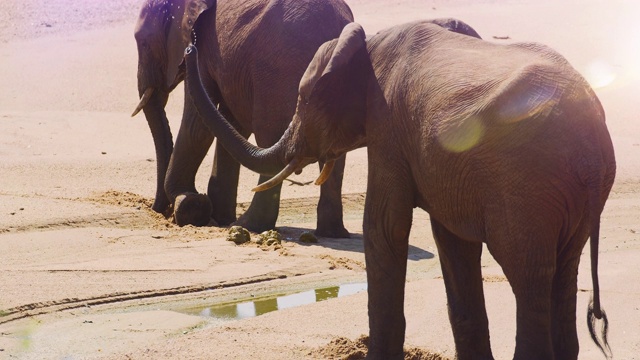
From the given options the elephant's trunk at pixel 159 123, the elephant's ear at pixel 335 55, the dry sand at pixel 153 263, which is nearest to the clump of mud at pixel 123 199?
the dry sand at pixel 153 263

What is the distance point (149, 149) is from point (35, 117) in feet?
7.85

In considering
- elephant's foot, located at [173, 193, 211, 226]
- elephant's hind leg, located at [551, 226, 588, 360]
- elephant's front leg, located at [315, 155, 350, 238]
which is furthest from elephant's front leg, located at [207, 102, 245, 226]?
elephant's hind leg, located at [551, 226, 588, 360]

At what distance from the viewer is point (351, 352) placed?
6.93 metres

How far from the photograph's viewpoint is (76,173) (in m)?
13.3

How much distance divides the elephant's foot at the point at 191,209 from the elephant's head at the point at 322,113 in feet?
13.6

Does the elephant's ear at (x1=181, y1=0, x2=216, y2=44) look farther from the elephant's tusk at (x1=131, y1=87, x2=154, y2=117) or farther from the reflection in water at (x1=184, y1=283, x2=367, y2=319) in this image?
the reflection in water at (x1=184, y1=283, x2=367, y2=319)

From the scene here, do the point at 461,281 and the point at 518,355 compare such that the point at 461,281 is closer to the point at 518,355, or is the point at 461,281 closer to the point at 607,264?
the point at 518,355

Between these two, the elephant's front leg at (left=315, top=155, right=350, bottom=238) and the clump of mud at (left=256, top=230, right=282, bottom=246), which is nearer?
the clump of mud at (left=256, top=230, right=282, bottom=246)

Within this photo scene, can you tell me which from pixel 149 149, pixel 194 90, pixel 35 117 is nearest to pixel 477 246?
pixel 194 90

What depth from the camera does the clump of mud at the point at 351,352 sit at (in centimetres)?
691

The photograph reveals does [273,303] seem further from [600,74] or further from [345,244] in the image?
[600,74]

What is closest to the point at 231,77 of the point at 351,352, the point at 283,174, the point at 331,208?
the point at 331,208

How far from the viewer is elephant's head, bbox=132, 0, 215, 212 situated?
11228 mm

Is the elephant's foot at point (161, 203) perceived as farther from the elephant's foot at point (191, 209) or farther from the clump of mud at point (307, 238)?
the clump of mud at point (307, 238)
